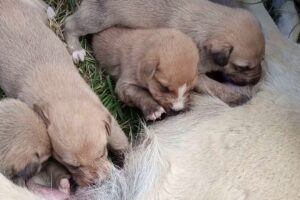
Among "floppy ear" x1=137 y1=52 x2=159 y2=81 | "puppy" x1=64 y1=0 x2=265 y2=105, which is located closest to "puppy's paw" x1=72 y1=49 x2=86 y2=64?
"puppy" x1=64 y1=0 x2=265 y2=105

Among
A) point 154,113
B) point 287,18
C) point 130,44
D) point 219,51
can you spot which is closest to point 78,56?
point 130,44

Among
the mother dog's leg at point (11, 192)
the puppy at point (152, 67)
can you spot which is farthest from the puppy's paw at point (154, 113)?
the mother dog's leg at point (11, 192)

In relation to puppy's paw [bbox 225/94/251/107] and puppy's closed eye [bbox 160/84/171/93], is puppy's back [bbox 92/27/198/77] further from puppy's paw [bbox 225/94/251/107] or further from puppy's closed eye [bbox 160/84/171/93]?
puppy's paw [bbox 225/94/251/107]

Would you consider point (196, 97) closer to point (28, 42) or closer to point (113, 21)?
point (113, 21)

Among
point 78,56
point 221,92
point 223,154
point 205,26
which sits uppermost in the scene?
point 205,26

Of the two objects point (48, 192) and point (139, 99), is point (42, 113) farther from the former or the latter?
point (139, 99)

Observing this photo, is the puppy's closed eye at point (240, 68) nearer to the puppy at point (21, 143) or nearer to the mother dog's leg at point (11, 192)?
the puppy at point (21, 143)

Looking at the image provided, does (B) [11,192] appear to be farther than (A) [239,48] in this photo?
No
